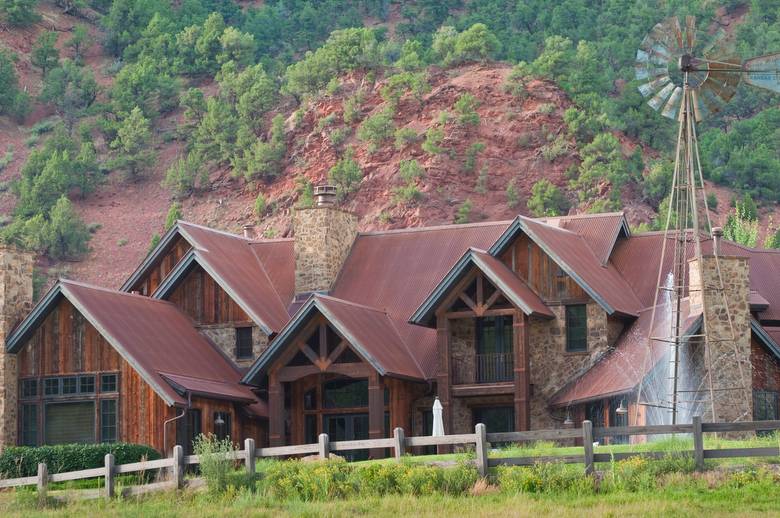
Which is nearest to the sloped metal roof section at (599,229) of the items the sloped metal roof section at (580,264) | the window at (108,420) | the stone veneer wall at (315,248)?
the sloped metal roof section at (580,264)

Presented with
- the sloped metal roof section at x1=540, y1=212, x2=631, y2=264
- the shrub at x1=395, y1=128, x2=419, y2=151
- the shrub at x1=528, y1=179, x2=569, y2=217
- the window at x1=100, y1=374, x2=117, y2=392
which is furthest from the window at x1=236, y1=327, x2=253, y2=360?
the shrub at x1=395, y1=128, x2=419, y2=151

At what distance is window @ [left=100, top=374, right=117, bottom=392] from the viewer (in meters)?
44.8

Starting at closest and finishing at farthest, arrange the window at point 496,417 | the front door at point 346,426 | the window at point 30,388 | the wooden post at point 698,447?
the wooden post at point 698,447
the window at point 30,388
the window at point 496,417
the front door at point 346,426

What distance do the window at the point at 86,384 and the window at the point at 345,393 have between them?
6161 millimetres

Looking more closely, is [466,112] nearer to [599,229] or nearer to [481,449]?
[599,229]

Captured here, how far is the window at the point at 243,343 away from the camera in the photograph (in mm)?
49000

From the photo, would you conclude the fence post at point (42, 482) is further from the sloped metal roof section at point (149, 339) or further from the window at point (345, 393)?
the window at point (345, 393)

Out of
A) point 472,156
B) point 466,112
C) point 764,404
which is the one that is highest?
point 466,112

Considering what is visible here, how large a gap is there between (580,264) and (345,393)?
6.93 meters

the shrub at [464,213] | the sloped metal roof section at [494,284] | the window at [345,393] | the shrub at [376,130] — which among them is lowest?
the window at [345,393]

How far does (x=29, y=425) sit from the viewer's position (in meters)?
45.6

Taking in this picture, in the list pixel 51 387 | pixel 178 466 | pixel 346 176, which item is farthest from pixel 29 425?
pixel 346 176

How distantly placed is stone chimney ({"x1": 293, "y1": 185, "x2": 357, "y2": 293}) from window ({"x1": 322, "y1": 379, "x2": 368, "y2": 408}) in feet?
12.5

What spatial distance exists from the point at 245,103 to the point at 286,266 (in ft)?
209
